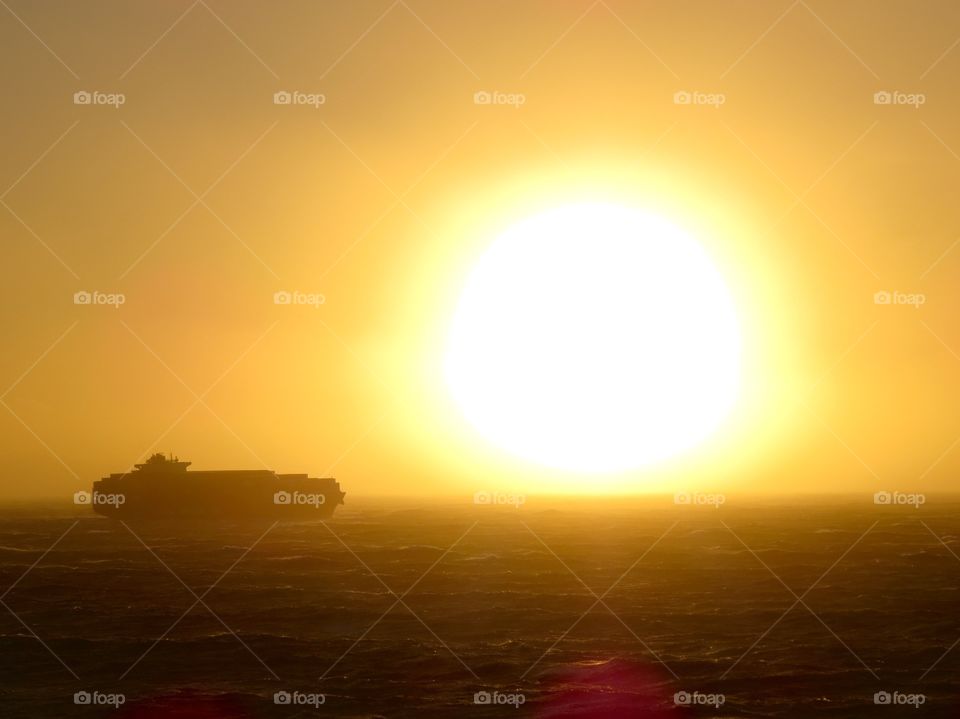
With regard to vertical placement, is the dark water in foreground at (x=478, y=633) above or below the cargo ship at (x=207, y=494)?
below

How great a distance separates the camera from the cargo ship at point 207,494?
430 feet

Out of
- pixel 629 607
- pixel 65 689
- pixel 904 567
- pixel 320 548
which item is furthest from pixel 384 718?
pixel 320 548

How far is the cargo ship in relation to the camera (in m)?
131

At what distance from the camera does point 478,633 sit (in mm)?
40344

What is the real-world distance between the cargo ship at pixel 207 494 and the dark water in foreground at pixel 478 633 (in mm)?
51559

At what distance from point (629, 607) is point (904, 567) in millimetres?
29412

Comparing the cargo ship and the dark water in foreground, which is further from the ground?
the cargo ship

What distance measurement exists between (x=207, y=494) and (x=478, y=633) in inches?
3884

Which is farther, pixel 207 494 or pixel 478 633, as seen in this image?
pixel 207 494

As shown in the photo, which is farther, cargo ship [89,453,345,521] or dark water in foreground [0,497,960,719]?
cargo ship [89,453,345,521]

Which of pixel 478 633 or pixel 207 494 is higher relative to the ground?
pixel 207 494

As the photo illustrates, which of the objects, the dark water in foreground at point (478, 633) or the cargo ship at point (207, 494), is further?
the cargo ship at point (207, 494)

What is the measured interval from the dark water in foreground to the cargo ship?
51.6 metres

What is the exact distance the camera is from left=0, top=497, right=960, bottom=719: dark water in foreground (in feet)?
94.1
